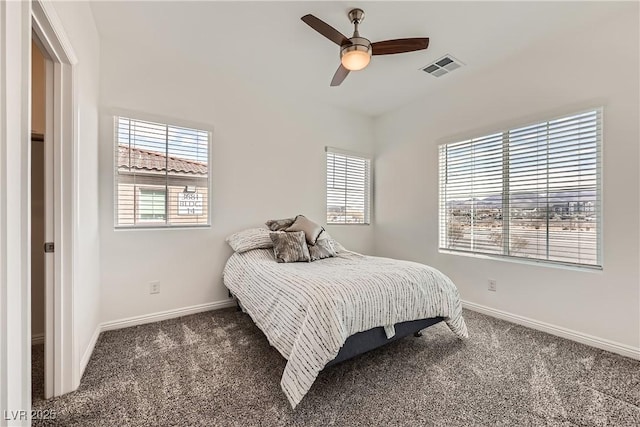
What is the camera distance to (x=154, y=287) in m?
2.75

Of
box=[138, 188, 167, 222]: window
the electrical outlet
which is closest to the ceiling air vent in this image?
box=[138, 188, 167, 222]: window

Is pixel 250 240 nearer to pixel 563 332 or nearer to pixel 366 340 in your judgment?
pixel 366 340

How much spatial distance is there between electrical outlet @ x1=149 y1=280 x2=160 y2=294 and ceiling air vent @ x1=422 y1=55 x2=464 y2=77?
3.70 metres

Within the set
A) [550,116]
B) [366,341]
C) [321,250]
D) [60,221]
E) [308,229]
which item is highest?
[550,116]

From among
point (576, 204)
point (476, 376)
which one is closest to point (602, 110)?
point (576, 204)

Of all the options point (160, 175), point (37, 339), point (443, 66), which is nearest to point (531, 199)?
point (443, 66)

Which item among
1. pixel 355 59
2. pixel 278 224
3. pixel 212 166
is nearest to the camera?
pixel 355 59

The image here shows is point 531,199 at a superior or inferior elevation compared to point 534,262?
superior

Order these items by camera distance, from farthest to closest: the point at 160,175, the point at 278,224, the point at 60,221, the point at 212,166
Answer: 1. the point at 278,224
2. the point at 212,166
3. the point at 160,175
4. the point at 60,221

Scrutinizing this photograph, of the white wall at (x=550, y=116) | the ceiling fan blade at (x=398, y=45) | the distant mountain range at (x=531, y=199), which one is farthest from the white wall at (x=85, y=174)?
the distant mountain range at (x=531, y=199)

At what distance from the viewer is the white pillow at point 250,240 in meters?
2.90

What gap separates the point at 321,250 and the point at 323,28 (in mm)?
2043

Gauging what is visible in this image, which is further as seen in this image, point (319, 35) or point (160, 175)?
point (160, 175)

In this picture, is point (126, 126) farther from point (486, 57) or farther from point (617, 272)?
point (617, 272)
